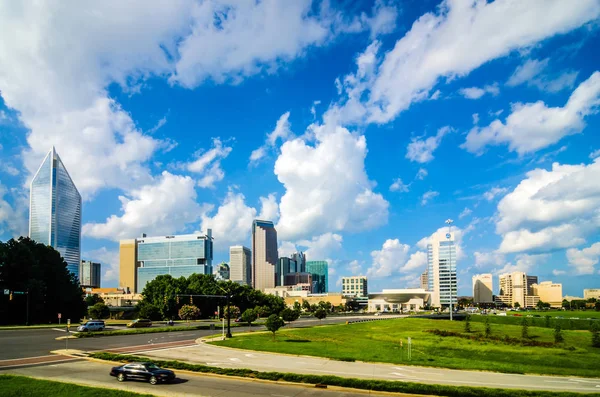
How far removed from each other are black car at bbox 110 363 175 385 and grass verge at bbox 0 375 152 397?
149 inches

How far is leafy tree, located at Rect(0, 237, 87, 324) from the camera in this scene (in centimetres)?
8731

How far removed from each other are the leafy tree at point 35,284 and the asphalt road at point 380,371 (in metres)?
57.7

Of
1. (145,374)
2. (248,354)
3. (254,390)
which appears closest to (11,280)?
(248,354)

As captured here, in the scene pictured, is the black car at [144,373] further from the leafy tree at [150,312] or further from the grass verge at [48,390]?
the leafy tree at [150,312]

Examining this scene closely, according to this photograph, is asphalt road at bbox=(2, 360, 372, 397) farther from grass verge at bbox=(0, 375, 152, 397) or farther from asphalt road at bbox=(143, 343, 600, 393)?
asphalt road at bbox=(143, 343, 600, 393)

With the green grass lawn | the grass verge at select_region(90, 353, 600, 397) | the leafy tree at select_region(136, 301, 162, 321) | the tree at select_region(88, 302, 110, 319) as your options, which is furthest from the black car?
the tree at select_region(88, 302, 110, 319)

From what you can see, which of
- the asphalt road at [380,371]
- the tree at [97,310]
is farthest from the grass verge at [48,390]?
the tree at [97,310]

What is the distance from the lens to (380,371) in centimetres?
3597

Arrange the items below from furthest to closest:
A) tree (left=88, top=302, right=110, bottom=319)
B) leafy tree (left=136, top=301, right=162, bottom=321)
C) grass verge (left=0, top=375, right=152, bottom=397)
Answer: leafy tree (left=136, top=301, right=162, bottom=321) → tree (left=88, top=302, right=110, bottom=319) → grass verge (left=0, top=375, right=152, bottom=397)

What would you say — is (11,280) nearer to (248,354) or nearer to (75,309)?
(75,309)

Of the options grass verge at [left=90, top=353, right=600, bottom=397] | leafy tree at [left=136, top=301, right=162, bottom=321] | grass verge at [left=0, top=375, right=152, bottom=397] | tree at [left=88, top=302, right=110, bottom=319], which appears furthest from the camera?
leafy tree at [left=136, top=301, right=162, bottom=321]

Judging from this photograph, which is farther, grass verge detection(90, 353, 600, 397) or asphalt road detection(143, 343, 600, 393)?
asphalt road detection(143, 343, 600, 393)

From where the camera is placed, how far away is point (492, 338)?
63906mm

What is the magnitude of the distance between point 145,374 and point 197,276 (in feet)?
339
